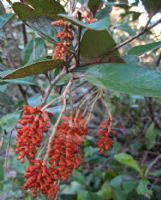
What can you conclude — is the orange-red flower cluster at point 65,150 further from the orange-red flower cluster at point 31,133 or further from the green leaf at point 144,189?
the green leaf at point 144,189

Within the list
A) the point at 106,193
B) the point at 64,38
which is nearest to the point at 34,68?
the point at 64,38

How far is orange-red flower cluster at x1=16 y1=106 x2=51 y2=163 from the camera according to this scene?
2.18 ft

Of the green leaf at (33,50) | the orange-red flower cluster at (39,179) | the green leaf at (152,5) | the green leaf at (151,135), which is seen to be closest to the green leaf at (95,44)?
the green leaf at (152,5)

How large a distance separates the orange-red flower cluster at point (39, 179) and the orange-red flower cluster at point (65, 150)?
0.10 ft

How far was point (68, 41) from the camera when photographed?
0.75m

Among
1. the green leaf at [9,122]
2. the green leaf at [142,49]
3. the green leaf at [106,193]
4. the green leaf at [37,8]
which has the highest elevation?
the green leaf at [37,8]

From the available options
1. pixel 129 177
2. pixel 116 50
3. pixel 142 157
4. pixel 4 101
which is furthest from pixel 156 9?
pixel 142 157

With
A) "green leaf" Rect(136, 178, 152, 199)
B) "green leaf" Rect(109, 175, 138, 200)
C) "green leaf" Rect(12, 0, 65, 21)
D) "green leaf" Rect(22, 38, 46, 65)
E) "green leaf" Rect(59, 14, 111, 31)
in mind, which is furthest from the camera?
"green leaf" Rect(109, 175, 138, 200)

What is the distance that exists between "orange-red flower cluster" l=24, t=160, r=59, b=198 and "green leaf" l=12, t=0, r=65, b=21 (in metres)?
0.29

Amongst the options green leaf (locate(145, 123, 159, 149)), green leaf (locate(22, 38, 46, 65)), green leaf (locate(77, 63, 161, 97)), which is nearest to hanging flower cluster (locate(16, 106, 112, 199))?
green leaf (locate(77, 63, 161, 97))

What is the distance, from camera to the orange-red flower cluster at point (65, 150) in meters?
0.70

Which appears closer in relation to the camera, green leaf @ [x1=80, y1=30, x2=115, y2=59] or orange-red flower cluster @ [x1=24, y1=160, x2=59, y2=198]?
orange-red flower cluster @ [x1=24, y1=160, x2=59, y2=198]

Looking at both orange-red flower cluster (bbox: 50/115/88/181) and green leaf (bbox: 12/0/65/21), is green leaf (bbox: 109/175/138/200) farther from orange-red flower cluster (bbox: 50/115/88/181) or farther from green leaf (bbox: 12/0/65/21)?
green leaf (bbox: 12/0/65/21)

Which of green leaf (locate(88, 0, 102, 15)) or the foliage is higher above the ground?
green leaf (locate(88, 0, 102, 15))
